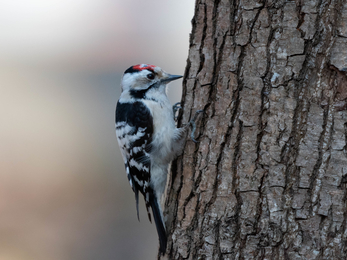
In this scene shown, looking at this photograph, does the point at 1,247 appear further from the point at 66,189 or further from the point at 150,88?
the point at 150,88

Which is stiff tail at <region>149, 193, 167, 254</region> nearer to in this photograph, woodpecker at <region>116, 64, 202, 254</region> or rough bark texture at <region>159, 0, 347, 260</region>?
woodpecker at <region>116, 64, 202, 254</region>

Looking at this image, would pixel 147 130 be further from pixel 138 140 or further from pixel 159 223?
pixel 159 223

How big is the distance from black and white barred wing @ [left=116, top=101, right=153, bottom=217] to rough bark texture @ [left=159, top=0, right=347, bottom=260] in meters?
0.78

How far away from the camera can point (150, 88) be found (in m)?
2.96

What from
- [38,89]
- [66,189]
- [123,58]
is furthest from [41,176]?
[123,58]

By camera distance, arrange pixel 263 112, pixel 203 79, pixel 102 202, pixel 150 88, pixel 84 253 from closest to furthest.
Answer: pixel 263 112 < pixel 203 79 < pixel 150 88 < pixel 84 253 < pixel 102 202

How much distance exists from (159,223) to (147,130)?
758 mm

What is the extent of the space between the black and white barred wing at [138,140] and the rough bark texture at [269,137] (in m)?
0.78

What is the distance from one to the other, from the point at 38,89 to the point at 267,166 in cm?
461

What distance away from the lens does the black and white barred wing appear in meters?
2.81

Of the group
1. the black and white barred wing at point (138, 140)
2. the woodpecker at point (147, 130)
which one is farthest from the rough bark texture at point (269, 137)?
the black and white barred wing at point (138, 140)

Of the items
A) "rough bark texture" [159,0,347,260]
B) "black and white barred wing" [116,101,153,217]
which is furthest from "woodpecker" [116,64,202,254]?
"rough bark texture" [159,0,347,260]

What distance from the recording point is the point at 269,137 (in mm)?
1810

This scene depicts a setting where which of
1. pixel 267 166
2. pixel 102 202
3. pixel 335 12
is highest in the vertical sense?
pixel 335 12
